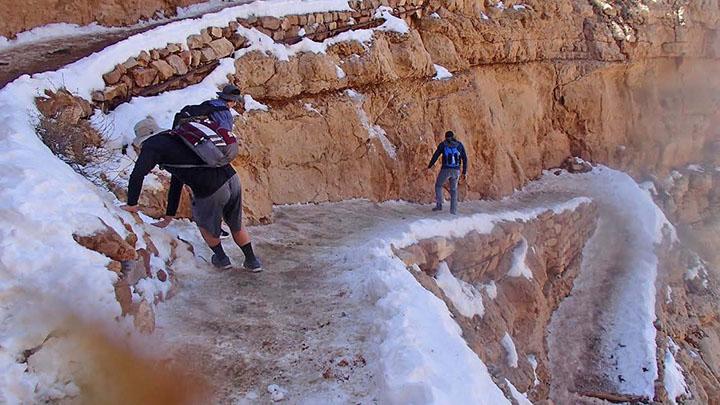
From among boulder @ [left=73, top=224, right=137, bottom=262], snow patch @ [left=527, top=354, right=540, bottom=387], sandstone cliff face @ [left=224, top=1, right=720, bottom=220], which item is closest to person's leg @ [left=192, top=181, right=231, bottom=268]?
boulder @ [left=73, top=224, right=137, bottom=262]

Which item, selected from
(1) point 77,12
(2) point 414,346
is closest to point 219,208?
(2) point 414,346

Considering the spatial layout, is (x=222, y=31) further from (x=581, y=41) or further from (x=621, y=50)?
(x=621, y=50)

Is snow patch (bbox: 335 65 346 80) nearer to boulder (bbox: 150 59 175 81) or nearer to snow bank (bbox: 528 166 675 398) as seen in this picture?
boulder (bbox: 150 59 175 81)

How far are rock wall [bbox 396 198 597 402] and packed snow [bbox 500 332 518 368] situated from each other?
7 centimetres

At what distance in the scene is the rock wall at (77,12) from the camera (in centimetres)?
859

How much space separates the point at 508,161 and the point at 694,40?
1099cm

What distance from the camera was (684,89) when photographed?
71.9 feet

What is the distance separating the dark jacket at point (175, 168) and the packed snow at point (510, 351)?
542 cm

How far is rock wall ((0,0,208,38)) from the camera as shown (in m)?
8.59

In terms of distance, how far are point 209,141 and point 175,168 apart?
1.36 ft

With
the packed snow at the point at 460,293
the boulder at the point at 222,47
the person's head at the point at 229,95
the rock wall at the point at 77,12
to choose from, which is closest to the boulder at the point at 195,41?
the boulder at the point at 222,47

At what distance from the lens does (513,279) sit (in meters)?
11.1

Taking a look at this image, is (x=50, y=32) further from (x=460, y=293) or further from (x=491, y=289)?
(x=491, y=289)

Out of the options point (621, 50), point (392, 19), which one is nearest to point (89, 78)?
point (392, 19)
